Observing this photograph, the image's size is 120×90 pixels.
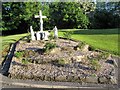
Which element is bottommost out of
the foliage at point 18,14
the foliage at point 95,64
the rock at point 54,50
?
the foliage at point 95,64

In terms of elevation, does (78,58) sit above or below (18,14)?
below

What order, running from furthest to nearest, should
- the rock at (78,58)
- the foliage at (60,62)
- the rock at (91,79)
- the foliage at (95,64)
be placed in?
the rock at (78,58) → the foliage at (60,62) → the foliage at (95,64) → the rock at (91,79)

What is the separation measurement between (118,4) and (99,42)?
18.1m

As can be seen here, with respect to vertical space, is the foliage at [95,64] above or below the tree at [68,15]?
below

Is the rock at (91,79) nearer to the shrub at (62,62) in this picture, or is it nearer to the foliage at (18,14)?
the shrub at (62,62)

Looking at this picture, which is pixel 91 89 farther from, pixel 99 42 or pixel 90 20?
pixel 90 20

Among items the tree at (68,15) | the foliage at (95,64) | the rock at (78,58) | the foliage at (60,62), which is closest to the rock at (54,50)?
the rock at (78,58)

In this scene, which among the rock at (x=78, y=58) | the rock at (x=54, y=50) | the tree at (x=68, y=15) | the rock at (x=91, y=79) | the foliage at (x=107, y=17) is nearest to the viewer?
the rock at (x=91, y=79)

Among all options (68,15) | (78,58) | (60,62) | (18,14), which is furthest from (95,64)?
(68,15)

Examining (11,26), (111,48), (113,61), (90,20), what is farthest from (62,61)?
(90,20)

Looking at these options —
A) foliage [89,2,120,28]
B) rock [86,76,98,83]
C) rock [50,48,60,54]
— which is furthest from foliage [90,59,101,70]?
foliage [89,2,120,28]

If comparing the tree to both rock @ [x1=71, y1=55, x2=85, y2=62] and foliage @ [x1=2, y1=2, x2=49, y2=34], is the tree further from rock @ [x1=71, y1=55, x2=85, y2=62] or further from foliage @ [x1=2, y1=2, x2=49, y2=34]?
rock @ [x1=71, y1=55, x2=85, y2=62]

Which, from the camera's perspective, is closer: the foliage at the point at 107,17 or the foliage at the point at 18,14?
the foliage at the point at 18,14

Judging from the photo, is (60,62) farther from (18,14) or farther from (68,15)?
(68,15)
